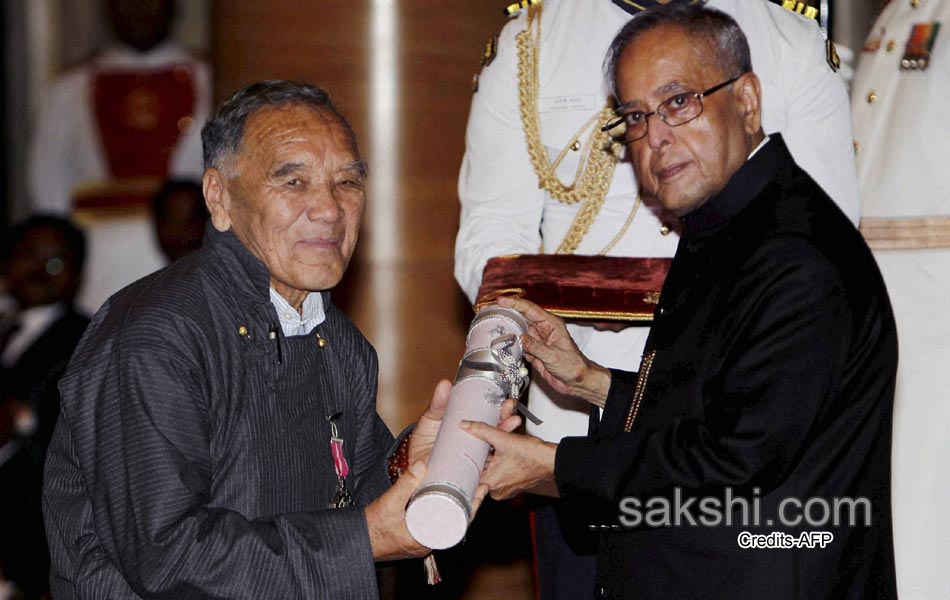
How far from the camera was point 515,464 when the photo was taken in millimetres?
2498

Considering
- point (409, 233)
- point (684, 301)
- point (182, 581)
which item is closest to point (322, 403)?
point (182, 581)

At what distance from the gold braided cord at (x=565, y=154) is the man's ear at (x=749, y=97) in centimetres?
87

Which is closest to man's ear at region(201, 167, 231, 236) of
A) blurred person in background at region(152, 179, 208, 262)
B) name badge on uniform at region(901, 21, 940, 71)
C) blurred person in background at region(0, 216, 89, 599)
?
name badge on uniform at region(901, 21, 940, 71)

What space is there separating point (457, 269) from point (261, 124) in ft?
3.29

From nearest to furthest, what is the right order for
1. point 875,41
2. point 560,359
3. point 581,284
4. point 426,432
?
point 426,432, point 560,359, point 581,284, point 875,41

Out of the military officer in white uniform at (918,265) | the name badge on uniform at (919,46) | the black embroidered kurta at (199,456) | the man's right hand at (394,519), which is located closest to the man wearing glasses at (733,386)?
the man's right hand at (394,519)

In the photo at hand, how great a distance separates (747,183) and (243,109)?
3.39ft

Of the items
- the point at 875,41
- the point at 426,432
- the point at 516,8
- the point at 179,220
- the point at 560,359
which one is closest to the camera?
the point at 426,432

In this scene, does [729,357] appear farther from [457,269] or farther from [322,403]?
[457,269]

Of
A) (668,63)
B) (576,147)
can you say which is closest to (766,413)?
(668,63)

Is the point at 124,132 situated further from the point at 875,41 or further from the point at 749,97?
the point at 749,97

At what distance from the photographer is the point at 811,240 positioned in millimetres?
2311

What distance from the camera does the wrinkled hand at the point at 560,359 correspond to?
290cm

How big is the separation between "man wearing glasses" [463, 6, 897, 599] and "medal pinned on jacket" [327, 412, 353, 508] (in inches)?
13.5
